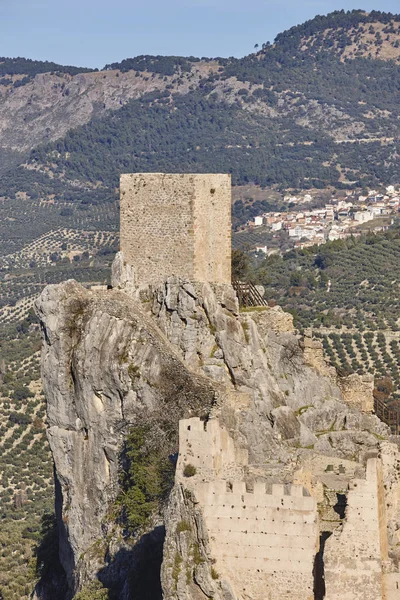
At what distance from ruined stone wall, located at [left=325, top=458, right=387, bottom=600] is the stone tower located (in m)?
14.9

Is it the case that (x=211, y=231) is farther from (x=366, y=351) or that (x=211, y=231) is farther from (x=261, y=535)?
(x=366, y=351)

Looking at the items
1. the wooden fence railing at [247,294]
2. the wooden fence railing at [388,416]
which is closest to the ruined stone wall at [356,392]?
the wooden fence railing at [388,416]

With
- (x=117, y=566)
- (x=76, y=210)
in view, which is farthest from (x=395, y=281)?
(x=76, y=210)

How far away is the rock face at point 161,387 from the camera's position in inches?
1603

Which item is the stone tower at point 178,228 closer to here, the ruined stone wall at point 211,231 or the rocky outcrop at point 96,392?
the ruined stone wall at point 211,231

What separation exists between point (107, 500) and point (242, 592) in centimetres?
1266

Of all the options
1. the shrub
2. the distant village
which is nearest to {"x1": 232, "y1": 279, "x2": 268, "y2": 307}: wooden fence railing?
the shrub

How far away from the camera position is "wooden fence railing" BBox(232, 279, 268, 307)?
4584cm

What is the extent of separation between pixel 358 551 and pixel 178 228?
1631cm

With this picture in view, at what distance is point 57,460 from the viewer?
145 feet

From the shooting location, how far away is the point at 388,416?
1879 inches

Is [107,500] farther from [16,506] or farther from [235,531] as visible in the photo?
[16,506]

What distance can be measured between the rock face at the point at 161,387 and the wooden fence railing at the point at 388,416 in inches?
91.8

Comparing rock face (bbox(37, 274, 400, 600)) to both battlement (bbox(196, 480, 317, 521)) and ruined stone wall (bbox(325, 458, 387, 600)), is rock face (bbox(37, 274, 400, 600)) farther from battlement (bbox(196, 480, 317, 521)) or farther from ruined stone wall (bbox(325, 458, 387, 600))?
ruined stone wall (bbox(325, 458, 387, 600))
